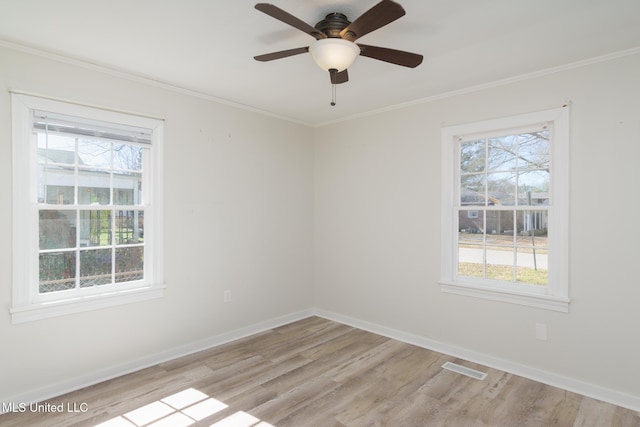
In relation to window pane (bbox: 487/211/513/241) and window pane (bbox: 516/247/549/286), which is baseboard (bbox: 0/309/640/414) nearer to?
window pane (bbox: 516/247/549/286)

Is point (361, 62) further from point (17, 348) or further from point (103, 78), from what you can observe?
point (17, 348)

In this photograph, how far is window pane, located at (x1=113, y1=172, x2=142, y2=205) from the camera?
3119 millimetres

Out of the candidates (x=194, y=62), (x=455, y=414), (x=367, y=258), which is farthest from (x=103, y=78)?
(x=455, y=414)

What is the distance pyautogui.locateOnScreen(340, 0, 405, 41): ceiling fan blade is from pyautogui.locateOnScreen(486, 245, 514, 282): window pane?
2384mm

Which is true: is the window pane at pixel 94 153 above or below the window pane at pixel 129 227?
above

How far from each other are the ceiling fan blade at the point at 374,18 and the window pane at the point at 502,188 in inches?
80.9

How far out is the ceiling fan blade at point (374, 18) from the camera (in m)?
1.66

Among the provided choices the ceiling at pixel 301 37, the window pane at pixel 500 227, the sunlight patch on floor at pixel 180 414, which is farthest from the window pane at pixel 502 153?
the sunlight patch on floor at pixel 180 414

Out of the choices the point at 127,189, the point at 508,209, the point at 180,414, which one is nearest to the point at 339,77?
the point at 508,209

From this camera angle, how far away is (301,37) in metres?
2.41

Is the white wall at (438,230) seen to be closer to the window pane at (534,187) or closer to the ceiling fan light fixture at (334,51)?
the window pane at (534,187)

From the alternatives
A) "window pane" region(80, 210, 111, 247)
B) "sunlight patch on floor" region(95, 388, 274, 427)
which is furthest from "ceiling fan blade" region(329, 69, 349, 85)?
"sunlight patch on floor" region(95, 388, 274, 427)

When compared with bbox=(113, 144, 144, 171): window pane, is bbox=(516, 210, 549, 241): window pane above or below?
below

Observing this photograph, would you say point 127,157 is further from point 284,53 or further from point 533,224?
point 533,224
